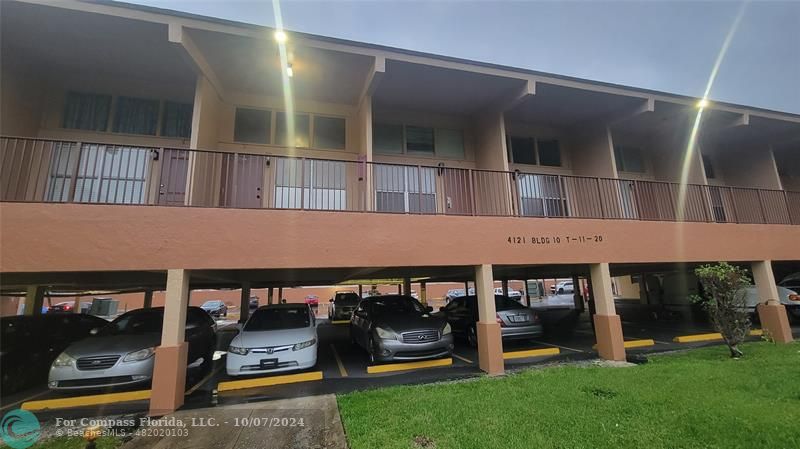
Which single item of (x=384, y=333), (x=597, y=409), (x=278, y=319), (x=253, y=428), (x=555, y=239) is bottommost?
(x=253, y=428)

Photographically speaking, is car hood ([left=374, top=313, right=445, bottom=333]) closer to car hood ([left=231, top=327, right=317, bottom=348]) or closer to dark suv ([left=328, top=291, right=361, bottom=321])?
car hood ([left=231, top=327, right=317, bottom=348])

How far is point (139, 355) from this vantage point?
6.61 metres

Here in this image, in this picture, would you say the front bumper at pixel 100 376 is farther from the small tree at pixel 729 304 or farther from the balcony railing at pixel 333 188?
the small tree at pixel 729 304

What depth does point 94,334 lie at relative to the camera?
25.0 feet

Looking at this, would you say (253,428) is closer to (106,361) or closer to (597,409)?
(106,361)

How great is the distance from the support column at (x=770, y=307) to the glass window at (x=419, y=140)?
9.61 metres

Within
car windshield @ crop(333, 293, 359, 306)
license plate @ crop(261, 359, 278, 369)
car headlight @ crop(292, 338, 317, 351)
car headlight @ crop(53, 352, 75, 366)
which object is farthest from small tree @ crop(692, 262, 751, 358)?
car windshield @ crop(333, 293, 359, 306)

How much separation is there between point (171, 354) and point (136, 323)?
3.25 metres

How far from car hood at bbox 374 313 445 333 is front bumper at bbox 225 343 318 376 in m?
1.92

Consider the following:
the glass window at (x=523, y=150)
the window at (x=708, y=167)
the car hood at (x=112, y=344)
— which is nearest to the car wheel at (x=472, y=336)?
the glass window at (x=523, y=150)

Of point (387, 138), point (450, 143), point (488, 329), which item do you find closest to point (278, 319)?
point (488, 329)

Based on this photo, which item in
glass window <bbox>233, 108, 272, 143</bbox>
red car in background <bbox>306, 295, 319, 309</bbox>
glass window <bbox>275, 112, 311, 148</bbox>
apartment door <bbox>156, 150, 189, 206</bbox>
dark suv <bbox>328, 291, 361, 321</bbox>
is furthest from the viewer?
red car in background <bbox>306, 295, 319, 309</bbox>

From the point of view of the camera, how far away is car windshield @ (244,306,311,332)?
8.18 m

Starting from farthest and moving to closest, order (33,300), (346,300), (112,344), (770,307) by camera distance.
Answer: (346,300) → (33,300) → (770,307) → (112,344)
